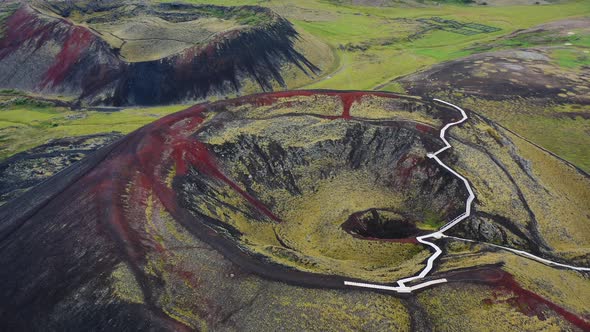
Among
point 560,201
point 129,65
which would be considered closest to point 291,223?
point 560,201

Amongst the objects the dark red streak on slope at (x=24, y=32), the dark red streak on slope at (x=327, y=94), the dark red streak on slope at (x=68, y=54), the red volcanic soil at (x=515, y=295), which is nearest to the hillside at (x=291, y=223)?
the red volcanic soil at (x=515, y=295)

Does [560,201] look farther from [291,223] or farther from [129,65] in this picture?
[129,65]

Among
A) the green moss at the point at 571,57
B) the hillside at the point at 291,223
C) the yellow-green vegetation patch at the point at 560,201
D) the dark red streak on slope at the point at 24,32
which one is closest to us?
the hillside at the point at 291,223

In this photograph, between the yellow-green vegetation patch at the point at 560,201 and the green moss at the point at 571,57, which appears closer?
the yellow-green vegetation patch at the point at 560,201

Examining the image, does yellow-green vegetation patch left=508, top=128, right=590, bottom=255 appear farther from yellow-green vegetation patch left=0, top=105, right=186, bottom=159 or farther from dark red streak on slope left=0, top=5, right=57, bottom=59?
dark red streak on slope left=0, top=5, right=57, bottom=59

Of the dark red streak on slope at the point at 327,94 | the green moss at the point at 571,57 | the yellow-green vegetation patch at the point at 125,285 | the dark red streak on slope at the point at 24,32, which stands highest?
the dark red streak on slope at the point at 24,32

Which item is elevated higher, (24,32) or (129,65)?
(24,32)

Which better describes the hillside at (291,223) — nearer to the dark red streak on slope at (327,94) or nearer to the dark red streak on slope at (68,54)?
the dark red streak on slope at (327,94)

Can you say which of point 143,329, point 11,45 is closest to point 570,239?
point 143,329
